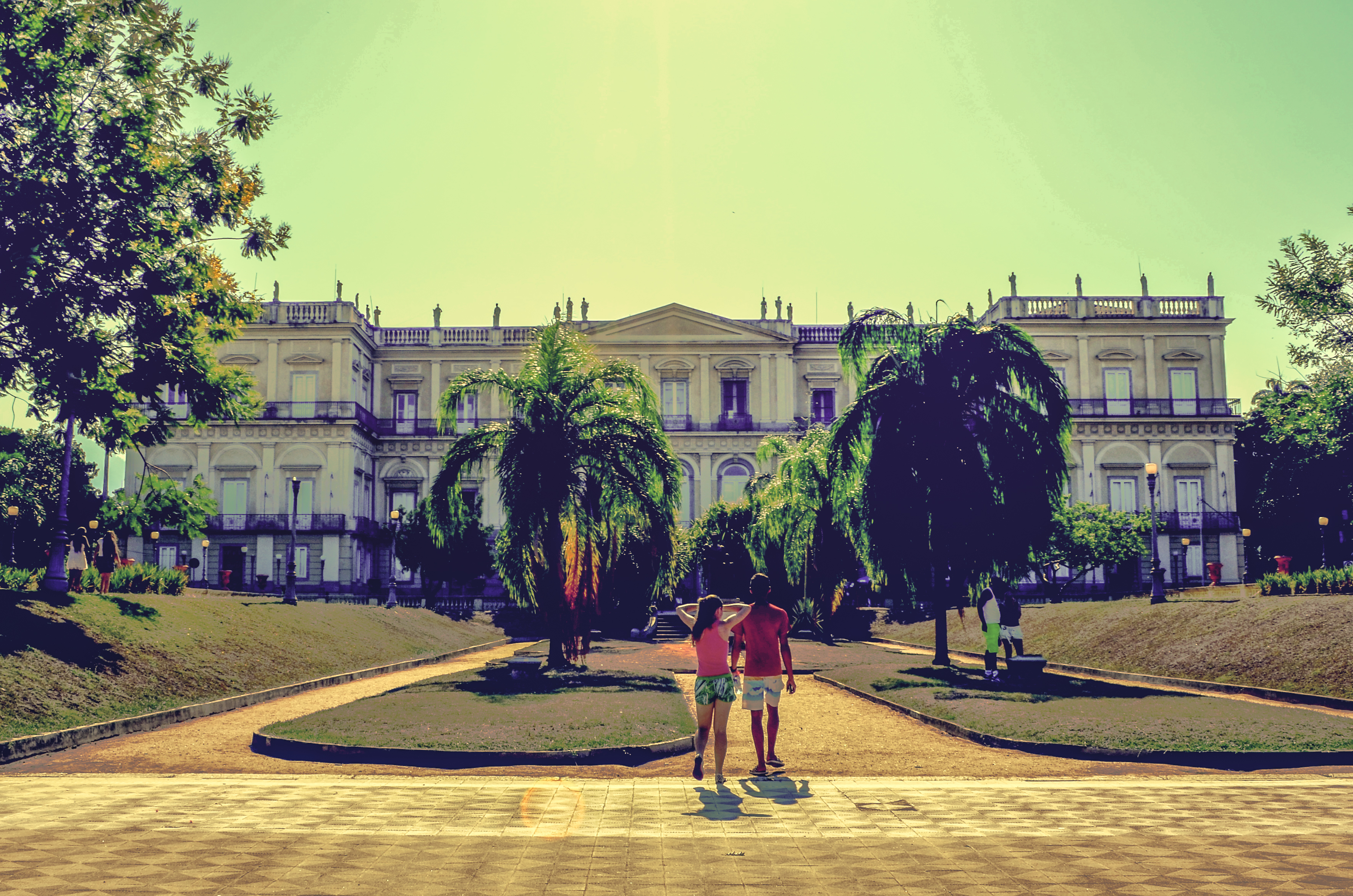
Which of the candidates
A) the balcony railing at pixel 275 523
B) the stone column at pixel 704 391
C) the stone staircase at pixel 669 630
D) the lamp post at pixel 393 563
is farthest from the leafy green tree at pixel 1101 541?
the balcony railing at pixel 275 523

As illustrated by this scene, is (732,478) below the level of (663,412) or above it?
below

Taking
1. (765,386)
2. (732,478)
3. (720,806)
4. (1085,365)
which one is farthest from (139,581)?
Answer: (1085,365)

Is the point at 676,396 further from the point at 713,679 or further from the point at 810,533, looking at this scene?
the point at 713,679

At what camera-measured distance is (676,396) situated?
56719 millimetres

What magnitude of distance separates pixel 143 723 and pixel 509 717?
4.51m

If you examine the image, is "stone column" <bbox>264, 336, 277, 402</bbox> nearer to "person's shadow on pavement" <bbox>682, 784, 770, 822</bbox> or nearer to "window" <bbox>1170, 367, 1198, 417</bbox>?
"window" <bbox>1170, 367, 1198, 417</bbox>

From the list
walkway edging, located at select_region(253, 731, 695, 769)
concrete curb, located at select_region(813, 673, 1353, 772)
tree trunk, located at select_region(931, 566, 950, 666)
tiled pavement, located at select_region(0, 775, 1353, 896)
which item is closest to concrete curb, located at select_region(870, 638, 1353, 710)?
tree trunk, located at select_region(931, 566, 950, 666)

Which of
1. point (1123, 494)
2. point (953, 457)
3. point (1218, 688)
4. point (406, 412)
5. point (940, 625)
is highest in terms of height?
point (406, 412)

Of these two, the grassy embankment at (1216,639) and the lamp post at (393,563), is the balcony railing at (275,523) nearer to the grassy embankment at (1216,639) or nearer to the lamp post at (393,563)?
the lamp post at (393,563)

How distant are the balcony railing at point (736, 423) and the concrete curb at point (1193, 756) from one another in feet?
150

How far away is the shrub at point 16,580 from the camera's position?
17.0 metres

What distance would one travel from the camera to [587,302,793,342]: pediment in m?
56.4

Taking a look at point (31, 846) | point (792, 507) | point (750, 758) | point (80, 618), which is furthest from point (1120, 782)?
point (792, 507)

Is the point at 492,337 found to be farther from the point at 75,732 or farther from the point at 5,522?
the point at 75,732
